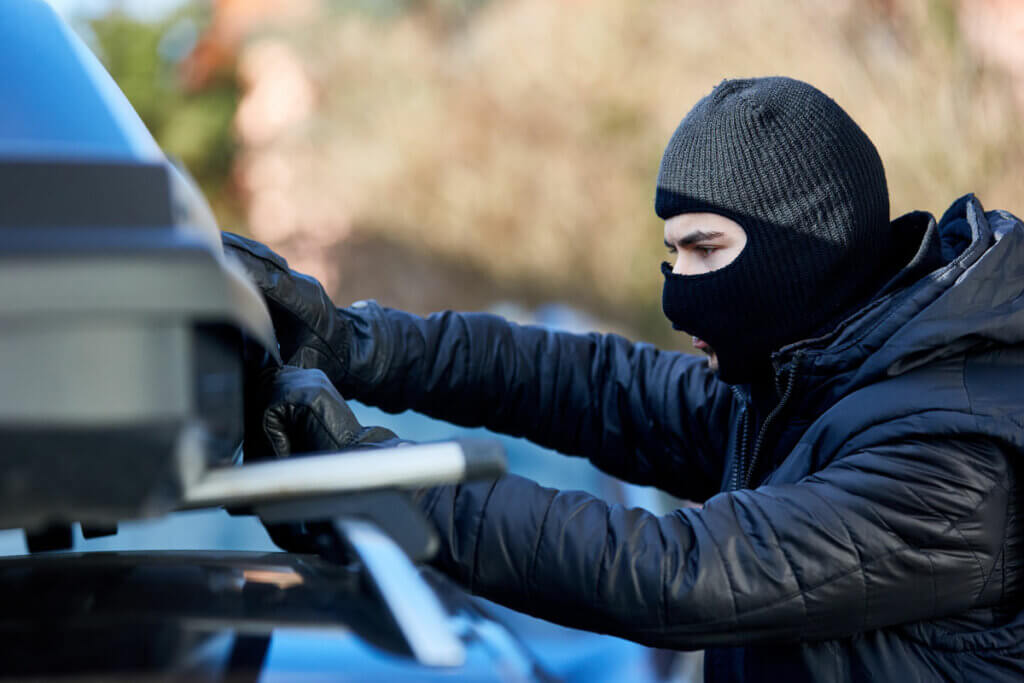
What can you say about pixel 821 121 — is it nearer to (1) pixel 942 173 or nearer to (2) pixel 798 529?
(2) pixel 798 529

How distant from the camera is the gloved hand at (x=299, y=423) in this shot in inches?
55.3

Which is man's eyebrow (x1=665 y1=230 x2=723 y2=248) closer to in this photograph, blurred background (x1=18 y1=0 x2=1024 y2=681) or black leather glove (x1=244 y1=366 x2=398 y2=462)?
black leather glove (x1=244 y1=366 x2=398 y2=462)

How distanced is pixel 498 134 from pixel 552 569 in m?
8.88

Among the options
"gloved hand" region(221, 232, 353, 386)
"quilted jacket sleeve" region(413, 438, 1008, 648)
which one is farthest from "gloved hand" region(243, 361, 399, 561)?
"gloved hand" region(221, 232, 353, 386)

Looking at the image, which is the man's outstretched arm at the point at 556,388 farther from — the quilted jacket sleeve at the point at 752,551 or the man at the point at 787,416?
the quilted jacket sleeve at the point at 752,551

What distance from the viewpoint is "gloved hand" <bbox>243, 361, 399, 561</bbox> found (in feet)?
4.61

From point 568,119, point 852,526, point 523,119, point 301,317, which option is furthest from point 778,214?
point 523,119

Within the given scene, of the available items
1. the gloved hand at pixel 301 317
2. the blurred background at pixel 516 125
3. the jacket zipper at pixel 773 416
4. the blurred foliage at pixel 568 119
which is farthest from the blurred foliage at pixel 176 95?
the jacket zipper at pixel 773 416

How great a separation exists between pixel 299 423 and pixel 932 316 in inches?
38.8

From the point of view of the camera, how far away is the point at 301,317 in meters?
1.99

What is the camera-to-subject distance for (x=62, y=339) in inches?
32.9

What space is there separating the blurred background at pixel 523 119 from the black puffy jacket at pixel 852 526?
3.61 meters

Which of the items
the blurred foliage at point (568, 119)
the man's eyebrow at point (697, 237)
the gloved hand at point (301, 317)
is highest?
the blurred foliage at point (568, 119)

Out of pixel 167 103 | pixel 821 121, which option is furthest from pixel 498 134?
pixel 821 121
